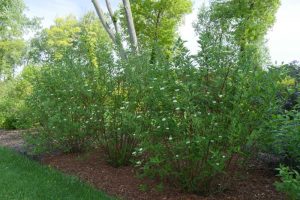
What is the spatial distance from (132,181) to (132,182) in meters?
0.05

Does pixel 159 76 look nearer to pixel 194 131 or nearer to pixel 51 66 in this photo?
pixel 194 131

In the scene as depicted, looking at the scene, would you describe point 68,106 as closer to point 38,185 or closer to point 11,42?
point 38,185

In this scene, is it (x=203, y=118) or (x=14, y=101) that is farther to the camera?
(x=14, y=101)

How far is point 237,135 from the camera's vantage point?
4160 mm

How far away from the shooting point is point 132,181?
5.82 metres

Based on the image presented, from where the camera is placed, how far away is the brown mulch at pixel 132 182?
4.95m

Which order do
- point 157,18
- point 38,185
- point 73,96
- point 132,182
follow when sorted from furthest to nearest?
point 157,18
point 73,96
point 132,182
point 38,185

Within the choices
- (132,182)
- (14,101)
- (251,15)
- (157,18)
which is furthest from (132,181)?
(251,15)

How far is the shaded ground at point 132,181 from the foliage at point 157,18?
13090 mm

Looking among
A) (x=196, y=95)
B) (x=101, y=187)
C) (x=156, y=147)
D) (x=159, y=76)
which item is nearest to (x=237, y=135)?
(x=196, y=95)

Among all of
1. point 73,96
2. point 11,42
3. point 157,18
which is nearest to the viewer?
point 73,96

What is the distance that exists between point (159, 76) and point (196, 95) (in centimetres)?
82

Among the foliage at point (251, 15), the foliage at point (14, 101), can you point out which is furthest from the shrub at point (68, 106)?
the foliage at point (251, 15)

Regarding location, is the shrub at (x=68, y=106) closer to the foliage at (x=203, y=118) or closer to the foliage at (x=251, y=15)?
the foliage at (x=203, y=118)
